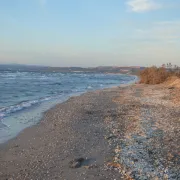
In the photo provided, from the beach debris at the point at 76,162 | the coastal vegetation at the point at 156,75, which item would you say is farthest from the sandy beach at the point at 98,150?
the coastal vegetation at the point at 156,75

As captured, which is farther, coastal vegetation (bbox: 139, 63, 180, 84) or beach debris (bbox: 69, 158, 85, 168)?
coastal vegetation (bbox: 139, 63, 180, 84)

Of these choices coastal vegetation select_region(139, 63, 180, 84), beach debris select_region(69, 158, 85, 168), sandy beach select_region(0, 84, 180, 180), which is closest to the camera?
sandy beach select_region(0, 84, 180, 180)

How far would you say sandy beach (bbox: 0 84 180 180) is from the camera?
24.3 ft

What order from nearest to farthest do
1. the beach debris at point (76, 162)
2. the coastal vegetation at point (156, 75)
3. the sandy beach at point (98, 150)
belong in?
the sandy beach at point (98, 150), the beach debris at point (76, 162), the coastal vegetation at point (156, 75)

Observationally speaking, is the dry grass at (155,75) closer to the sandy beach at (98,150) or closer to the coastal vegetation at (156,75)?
the coastal vegetation at (156,75)

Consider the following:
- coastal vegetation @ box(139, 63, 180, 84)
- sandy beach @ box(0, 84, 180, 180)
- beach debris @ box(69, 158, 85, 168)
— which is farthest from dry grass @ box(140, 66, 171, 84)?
beach debris @ box(69, 158, 85, 168)

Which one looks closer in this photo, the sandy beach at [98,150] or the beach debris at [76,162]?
the sandy beach at [98,150]

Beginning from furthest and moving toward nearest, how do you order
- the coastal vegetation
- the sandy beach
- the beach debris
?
the coastal vegetation, the beach debris, the sandy beach

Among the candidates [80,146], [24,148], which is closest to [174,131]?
Result: [80,146]

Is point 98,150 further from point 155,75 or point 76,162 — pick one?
point 155,75

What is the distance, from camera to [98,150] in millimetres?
9414

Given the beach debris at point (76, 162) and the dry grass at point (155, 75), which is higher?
the dry grass at point (155, 75)

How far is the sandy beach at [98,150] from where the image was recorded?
741 cm

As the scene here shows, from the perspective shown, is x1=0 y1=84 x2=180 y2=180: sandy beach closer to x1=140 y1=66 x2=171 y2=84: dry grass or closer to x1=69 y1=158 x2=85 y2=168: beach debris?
x1=69 y1=158 x2=85 y2=168: beach debris
